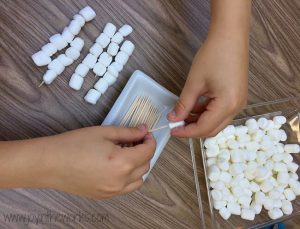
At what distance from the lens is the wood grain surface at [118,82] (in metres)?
0.73

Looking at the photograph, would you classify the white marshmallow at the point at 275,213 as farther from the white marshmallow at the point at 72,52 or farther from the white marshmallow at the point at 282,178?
the white marshmallow at the point at 72,52

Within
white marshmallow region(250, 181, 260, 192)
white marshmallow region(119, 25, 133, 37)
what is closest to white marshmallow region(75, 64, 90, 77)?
white marshmallow region(119, 25, 133, 37)

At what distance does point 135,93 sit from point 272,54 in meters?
0.34

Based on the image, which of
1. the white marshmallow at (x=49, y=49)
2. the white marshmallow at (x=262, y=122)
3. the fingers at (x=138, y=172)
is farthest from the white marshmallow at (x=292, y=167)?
the white marshmallow at (x=49, y=49)

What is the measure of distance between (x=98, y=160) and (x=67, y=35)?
10.9 inches

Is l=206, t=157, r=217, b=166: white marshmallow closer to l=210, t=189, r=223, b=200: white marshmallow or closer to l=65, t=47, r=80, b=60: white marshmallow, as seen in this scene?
l=210, t=189, r=223, b=200: white marshmallow

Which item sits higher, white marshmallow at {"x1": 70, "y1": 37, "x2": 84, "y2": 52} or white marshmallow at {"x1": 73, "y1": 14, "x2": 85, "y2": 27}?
white marshmallow at {"x1": 73, "y1": 14, "x2": 85, "y2": 27}

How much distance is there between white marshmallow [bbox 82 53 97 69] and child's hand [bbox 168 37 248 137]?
8.0 inches

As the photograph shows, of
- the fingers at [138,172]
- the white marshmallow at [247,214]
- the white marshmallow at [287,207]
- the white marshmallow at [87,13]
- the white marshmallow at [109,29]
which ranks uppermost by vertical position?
the white marshmallow at [87,13]

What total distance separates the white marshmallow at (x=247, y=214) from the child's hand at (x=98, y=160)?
28 cm

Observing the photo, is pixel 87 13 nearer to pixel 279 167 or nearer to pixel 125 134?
pixel 125 134

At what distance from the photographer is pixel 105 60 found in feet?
2.49

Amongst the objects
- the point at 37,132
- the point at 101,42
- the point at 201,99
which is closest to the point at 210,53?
the point at 201,99

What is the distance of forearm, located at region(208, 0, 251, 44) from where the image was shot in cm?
69
